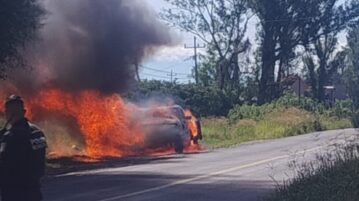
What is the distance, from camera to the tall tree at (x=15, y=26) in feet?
69.1

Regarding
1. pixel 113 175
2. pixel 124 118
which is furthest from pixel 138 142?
pixel 113 175

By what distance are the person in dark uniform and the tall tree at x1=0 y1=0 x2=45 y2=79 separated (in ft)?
43.8

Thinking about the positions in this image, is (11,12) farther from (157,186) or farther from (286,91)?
(286,91)

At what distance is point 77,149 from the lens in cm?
3084

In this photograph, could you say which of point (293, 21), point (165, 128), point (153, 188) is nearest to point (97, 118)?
point (165, 128)

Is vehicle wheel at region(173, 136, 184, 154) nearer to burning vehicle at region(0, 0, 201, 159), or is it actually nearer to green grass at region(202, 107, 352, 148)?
burning vehicle at region(0, 0, 201, 159)

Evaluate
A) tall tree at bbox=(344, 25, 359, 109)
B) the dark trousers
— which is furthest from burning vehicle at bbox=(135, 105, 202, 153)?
tall tree at bbox=(344, 25, 359, 109)

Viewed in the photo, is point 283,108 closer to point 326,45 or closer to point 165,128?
point 326,45

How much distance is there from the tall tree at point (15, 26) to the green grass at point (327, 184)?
954cm

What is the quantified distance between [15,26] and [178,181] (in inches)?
250

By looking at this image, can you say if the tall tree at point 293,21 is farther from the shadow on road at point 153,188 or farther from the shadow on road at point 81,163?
the shadow on road at point 153,188

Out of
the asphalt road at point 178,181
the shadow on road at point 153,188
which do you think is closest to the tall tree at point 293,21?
the asphalt road at point 178,181

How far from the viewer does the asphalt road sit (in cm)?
1536

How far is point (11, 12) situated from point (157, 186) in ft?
21.9
